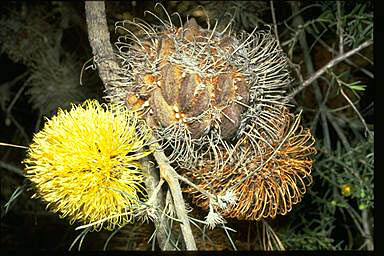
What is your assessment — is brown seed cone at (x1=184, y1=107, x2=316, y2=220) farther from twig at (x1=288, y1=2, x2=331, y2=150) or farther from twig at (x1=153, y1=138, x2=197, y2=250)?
twig at (x1=288, y1=2, x2=331, y2=150)

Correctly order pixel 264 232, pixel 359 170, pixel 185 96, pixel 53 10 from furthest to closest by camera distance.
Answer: pixel 53 10 < pixel 359 170 < pixel 264 232 < pixel 185 96

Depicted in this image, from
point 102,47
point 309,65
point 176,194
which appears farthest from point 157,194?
point 309,65

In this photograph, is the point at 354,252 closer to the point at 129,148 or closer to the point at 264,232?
the point at 264,232

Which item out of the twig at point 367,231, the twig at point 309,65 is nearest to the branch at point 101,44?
the twig at point 309,65

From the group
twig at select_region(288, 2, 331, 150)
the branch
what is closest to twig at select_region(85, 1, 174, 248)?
the branch

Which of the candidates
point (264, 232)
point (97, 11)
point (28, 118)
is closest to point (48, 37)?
point (28, 118)

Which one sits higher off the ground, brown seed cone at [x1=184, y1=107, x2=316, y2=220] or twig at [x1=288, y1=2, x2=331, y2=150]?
twig at [x1=288, y1=2, x2=331, y2=150]
